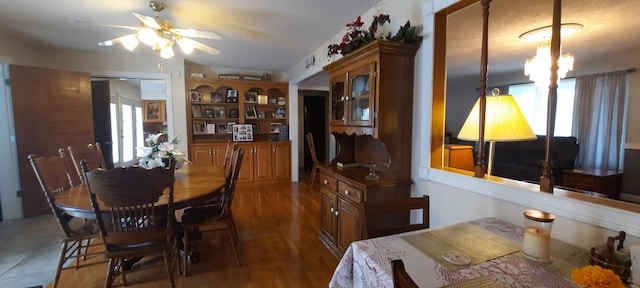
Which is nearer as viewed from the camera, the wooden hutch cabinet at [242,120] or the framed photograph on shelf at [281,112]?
the wooden hutch cabinet at [242,120]

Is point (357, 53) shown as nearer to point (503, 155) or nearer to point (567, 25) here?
point (567, 25)

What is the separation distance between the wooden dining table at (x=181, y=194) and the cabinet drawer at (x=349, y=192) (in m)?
1.00

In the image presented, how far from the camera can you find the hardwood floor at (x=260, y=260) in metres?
2.03

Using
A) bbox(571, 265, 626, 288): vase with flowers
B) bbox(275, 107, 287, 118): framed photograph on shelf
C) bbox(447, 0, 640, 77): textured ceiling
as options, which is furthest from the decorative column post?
bbox(275, 107, 287, 118): framed photograph on shelf

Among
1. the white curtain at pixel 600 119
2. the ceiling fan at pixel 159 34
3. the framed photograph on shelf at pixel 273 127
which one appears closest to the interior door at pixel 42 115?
the ceiling fan at pixel 159 34

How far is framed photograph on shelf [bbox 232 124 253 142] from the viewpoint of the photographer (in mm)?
5098

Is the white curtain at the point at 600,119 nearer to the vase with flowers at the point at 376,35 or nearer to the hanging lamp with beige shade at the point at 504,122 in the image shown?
the hanging lamp with beige shade at the point at 504,122

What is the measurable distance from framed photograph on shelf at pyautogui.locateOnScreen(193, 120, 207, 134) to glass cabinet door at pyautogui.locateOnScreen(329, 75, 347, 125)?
334 centimetres

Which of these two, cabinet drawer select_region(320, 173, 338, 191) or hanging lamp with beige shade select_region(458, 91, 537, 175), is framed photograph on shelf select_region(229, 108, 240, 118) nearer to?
cabinet drawer select_region(320, 173, 338, 191)

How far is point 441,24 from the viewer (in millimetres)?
1860

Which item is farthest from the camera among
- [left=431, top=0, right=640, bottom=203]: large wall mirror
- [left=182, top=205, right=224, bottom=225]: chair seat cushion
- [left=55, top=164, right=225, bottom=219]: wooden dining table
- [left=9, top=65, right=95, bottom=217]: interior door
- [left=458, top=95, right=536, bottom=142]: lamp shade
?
[left=9, top=65, right=95, bottom=217]: interior door

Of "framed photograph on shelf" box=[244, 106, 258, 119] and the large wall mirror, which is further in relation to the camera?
"framed photograph on shelf" box=[244, 106, 258, 119]

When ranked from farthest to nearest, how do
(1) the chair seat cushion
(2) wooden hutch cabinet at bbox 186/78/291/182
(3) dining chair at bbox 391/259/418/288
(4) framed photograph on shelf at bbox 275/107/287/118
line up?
1. (4) framed photograph on shelf at bbox 275/107/287/118
2. (2) wooden hutch cabinet at bbox 186/78/291/182
3. (1) the chair seat cushion
4. (3) dining chair at bbox 391/259/418/288

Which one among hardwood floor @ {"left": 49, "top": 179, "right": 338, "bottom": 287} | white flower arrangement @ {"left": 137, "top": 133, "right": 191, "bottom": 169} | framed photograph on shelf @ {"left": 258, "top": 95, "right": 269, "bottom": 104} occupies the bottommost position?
hardwood floor @ {"left": 49, "top": 179, "right": 338, "bottom": 287}
